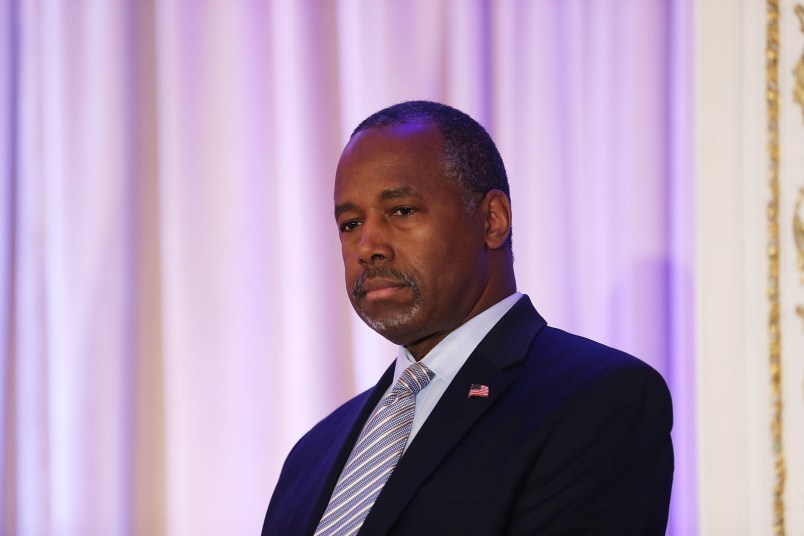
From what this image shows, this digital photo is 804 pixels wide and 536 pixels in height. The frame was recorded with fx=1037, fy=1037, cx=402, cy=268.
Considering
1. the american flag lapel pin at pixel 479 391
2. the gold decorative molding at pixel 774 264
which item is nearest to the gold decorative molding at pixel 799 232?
the gold decorative molding at pixel 774 264

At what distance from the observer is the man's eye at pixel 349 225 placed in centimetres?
194

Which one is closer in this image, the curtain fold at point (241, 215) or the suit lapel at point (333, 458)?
the suit lapel at point (333, 458)

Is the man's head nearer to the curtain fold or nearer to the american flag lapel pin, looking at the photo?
the american flag lapel pin

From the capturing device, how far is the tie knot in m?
1.88

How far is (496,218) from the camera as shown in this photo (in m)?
1.97

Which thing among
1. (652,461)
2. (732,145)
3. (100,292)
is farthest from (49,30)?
(652,461)

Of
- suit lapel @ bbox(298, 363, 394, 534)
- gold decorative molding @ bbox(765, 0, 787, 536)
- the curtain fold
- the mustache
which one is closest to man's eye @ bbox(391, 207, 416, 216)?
the mustache

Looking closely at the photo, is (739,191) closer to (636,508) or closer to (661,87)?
(636,508)

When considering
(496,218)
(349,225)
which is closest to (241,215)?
(349,225)

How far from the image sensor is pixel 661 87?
280cm

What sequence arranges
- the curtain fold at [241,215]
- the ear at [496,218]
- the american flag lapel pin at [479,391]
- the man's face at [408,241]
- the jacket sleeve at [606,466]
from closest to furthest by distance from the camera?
the jacket sleeve at [606,466] < the american flag lapel pin at [479,391] < the man's face at [408,241] < the ear at [496,218] < the curtain fold at [241,215]

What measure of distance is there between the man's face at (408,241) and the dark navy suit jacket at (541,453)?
0.46 feet

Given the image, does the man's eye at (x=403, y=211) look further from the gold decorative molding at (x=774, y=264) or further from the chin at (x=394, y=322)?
Answer: the gold decorative molding at (x=774, y=264)

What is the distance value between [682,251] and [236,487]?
4.47 ft
